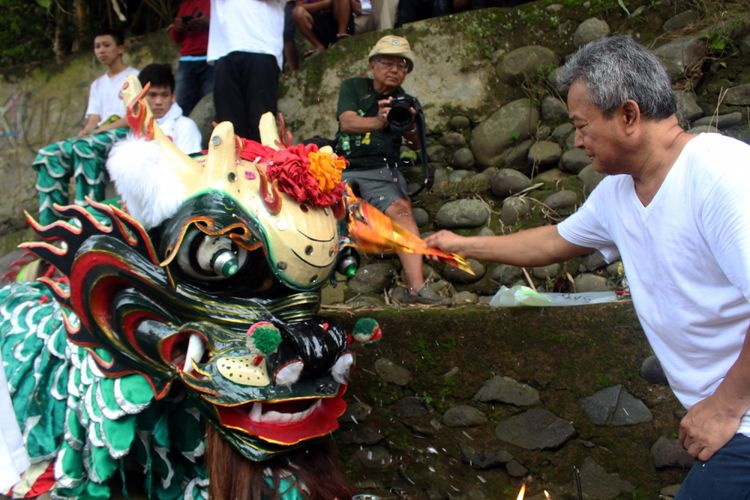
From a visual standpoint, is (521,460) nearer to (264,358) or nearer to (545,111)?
(264,358)

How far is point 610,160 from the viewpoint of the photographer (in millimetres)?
2855

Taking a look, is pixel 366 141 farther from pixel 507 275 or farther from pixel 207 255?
pixel 207 255

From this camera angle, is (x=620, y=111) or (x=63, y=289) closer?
(x=620, y=111)

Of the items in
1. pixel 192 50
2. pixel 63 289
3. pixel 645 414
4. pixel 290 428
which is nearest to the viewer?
pixel 290 428

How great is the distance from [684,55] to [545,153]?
1.04 meters

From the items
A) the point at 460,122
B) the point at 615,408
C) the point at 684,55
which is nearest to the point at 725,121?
the point at 684,55

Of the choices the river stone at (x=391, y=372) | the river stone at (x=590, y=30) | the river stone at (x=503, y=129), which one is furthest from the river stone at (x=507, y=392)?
the river stone at (x=590, y=30)

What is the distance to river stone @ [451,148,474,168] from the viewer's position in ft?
20.3

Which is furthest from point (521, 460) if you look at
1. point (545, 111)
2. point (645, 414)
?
point (545, 111)

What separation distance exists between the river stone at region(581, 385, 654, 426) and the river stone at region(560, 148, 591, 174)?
1.95 meters

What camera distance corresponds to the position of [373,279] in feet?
19.0

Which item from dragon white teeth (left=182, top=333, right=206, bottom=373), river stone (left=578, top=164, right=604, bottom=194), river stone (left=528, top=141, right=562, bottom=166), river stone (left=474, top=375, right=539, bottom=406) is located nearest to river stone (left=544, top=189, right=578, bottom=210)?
river stone (left=578, top=164, right=604, bottom=194)

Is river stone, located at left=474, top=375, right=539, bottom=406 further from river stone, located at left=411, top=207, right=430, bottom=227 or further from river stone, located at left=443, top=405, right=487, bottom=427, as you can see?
river stone, located at left=411, top=207, right=430, bottom=227

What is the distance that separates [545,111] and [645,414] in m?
2.54
